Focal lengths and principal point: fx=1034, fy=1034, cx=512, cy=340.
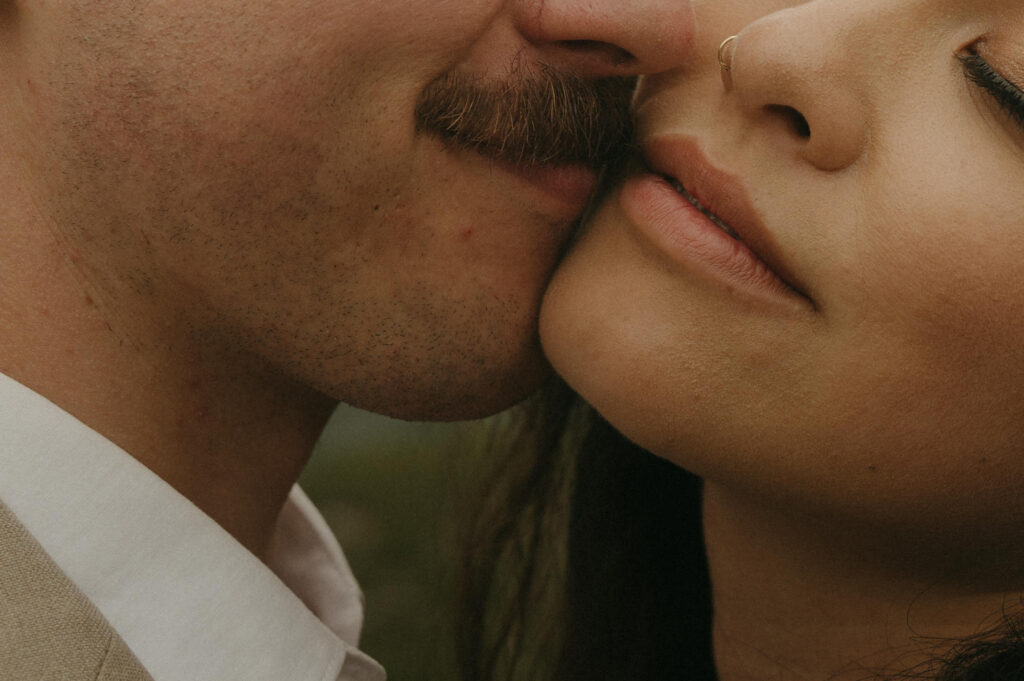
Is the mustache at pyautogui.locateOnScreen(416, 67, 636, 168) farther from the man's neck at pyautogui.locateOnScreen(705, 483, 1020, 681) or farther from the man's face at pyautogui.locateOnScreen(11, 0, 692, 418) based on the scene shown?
the man's neck at pyautogui.locateOnScreen(705, 483, 1020, 681)

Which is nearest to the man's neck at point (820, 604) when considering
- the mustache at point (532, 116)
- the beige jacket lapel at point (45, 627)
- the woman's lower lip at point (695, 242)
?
the woman's lower lip at point (695, 242)

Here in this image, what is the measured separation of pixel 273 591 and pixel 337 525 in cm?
309

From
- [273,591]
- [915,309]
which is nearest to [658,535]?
[273,591]

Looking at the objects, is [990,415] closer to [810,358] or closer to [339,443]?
[810,358]

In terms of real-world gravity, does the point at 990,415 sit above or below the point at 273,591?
above

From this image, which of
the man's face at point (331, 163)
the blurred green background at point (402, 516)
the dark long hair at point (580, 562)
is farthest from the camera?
the blurred green background at point (402, 516)

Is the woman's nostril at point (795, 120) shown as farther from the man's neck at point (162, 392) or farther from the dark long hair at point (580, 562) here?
the dark long hair at point (580, 562)

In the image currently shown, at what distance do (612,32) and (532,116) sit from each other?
0.20 metres

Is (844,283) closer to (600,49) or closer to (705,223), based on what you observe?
(705,223)

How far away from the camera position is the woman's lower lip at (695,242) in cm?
154

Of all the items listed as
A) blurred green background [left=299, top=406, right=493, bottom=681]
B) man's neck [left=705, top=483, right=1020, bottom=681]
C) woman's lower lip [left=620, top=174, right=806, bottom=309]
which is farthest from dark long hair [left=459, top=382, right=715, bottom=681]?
woman's lower lip [left=620, top=174, right=806, bottom=309]

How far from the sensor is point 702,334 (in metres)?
1.57

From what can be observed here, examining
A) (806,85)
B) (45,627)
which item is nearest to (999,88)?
(806,85)

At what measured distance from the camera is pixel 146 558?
164 centimetres
